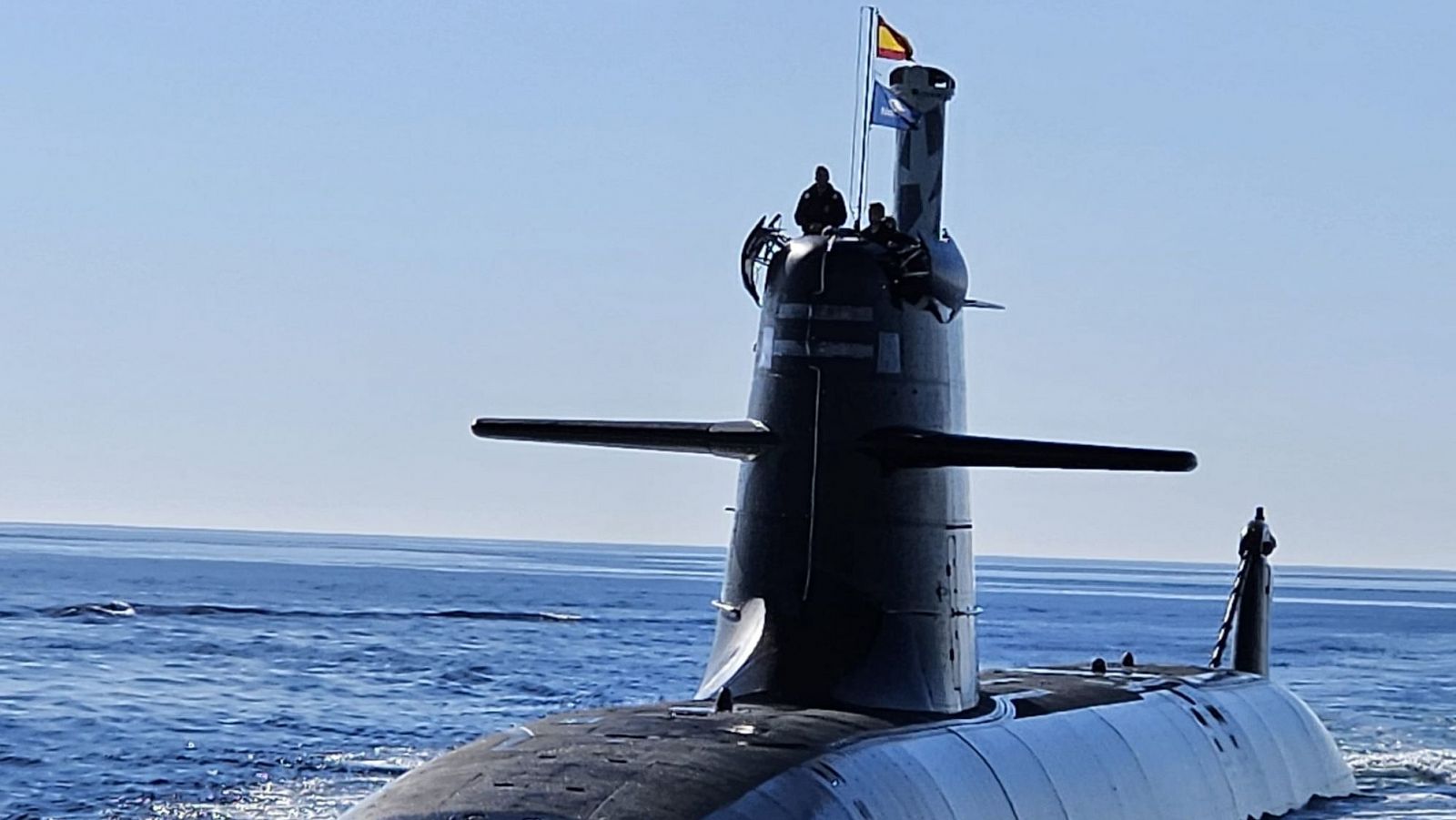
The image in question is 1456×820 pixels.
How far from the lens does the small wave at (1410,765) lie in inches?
1166

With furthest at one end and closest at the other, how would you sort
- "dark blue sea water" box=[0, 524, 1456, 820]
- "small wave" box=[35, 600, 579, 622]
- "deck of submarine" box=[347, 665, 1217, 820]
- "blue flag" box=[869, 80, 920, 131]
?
"small wave" box=[35, 600, 579, 622], "dark blue sea water" box=[0, 524, 1456, 820], "blue flag" box=[869, 80, 920, 131], "deck of submarine" box=[347, 665, 1217, 820]

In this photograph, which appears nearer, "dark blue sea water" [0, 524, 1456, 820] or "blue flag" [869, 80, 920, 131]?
"blue flag" [869, 80, 920, 131]

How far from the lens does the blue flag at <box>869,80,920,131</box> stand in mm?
19219

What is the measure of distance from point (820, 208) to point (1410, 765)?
52.7ft

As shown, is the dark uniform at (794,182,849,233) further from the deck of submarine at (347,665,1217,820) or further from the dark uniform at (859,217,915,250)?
the deck of submarine at (347,665,1217,820)

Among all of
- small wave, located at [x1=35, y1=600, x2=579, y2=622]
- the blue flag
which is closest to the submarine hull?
the blue flag

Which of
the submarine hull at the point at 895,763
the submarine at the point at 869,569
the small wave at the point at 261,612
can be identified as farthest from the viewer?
the small wave at the point at 261,612

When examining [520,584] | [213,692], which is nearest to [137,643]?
[213,692]

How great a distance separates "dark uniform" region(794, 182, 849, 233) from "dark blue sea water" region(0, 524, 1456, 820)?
8.75m

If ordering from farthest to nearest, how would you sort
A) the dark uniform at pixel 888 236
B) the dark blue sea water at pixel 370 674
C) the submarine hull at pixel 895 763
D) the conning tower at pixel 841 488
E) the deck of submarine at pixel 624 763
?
the dark blue sea water at pixel 370 674
the dark uniform at pixel 888 236
the conning tower at pixel 841 488
the submarine hull at pixel 895 763
the deck of submarine at pixel 624 763

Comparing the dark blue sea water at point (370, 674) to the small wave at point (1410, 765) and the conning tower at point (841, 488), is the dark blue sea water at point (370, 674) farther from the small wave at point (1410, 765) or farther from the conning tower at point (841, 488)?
the conning tower at point (841, 488)

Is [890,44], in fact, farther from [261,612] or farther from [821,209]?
[261,612]

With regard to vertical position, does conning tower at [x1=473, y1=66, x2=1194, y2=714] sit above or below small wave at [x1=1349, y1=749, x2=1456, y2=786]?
above

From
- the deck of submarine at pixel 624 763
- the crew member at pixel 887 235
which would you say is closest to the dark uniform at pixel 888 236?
the crew member at pixel 887 235
